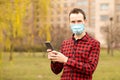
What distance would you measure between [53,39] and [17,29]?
3600cm

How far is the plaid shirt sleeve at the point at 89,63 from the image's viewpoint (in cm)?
431

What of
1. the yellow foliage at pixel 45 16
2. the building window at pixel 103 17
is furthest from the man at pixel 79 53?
the building window at pixel 103 17

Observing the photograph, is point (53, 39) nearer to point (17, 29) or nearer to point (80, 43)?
point (17, 29)

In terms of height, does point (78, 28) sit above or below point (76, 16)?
below

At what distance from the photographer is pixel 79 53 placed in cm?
442

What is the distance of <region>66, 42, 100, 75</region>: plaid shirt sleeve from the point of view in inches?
170

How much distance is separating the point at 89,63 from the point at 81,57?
0.10 m

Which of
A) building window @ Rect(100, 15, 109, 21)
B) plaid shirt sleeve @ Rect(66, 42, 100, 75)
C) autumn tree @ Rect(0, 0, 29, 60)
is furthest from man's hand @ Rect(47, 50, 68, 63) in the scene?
building window @ Rect(100, 15, 109, 21)

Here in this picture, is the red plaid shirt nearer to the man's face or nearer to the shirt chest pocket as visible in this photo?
the shirt chest pocket

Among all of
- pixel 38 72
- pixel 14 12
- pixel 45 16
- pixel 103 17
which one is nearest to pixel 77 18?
pixel 14 12

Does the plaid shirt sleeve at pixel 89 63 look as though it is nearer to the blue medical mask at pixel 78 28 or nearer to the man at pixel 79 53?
the man at pixel 79 53

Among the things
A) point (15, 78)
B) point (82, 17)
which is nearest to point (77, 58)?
point (82, 17)

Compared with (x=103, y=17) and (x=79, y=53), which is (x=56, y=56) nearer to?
(x=79, y=53)

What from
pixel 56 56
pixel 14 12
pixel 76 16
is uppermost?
pixel 76 16
